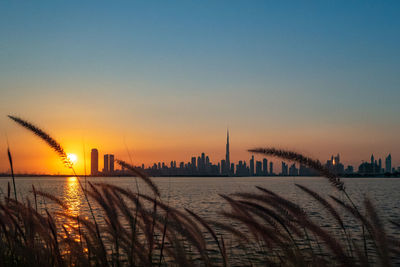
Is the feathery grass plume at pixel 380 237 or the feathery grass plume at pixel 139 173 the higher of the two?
the feathery grass plume at pixel 139 173

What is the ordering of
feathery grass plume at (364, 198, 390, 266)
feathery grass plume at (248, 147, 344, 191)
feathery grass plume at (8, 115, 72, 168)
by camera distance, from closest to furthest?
feathery grass plume at (364, 198, 390, 266), feathery grass plume at (248, 147, 344, 191), feathery grass plume at (8, 115, 72, 168)

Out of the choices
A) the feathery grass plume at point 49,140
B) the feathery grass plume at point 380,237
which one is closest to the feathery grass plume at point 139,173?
the feathery grass plume at point 49,140

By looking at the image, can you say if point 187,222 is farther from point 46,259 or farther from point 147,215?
point 46,259

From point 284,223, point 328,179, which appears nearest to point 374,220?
point 328,179

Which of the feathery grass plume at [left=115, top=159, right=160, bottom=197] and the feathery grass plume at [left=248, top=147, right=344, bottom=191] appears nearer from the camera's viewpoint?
the feathery grass plume at [left=248, top=147, right=344, bottom=191]

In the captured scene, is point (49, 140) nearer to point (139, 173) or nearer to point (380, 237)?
point (139, 173)

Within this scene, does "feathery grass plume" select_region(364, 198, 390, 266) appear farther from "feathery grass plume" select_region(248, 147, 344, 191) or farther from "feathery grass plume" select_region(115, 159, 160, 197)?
"feathery grass plume" select_region(115, 159, 160, 197)

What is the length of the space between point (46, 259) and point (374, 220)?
3480mm

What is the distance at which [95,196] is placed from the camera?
411cm

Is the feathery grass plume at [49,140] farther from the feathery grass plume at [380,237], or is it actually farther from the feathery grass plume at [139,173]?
the feathery grass plume at [380,237]

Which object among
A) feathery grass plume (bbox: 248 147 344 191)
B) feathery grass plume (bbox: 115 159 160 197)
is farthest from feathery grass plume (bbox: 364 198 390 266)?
feathery grass plume (bbox: 115 159 160 197)

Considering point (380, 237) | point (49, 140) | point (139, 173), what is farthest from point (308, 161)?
point (49, 140)

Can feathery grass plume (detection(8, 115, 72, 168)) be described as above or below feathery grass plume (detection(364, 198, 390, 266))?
above

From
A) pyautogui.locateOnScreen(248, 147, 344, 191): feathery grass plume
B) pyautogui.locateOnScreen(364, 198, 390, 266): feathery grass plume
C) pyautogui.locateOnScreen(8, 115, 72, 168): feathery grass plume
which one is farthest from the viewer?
pyautogui.locateOnScreen(8, 115, 72, 168): feathery grass plume
